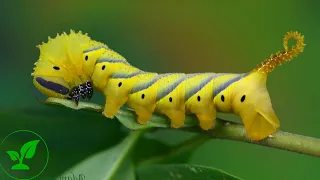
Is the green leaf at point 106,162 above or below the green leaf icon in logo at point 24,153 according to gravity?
above

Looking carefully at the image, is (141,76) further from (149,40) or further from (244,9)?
(244,9)

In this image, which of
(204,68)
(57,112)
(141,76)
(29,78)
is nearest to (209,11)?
(204,68)

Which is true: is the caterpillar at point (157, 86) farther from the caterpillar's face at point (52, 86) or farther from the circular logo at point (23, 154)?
the circular logo at point (23, 154)

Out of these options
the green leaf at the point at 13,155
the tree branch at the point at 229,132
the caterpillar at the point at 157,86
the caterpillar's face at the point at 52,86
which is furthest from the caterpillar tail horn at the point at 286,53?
the green leaf at the point at 13,155

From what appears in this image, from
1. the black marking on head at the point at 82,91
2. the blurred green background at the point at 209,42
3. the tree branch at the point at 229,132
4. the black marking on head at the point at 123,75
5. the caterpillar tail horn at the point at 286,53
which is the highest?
the caterpillar tail horn at the point at 286,53

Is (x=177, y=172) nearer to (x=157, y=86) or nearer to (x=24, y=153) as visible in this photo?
(x=157, y=86)

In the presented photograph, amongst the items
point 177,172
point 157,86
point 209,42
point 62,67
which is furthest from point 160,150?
point 209,42
